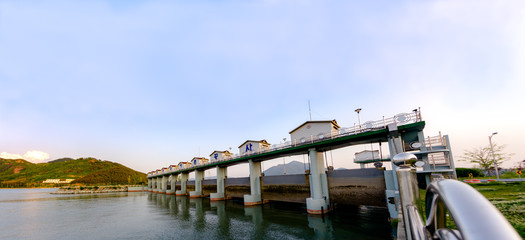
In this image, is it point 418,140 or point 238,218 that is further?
point 238,218

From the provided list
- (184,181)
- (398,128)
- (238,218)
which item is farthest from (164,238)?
(184,181)

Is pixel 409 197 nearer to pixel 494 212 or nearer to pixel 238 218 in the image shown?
pixel 494 212

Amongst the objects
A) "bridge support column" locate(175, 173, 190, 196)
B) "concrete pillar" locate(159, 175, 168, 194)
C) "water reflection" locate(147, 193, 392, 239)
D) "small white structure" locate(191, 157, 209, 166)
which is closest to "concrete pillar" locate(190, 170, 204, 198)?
"small white structure" locate(191, 157, 209, 166)

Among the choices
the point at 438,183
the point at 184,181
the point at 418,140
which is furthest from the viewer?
the point at 184,181

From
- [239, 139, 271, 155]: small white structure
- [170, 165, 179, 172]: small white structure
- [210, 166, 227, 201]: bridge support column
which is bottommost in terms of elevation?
[210, 166, 227, 201]: bridge support column

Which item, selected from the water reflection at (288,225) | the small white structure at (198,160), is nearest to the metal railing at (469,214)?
the water reflection at (288,225)

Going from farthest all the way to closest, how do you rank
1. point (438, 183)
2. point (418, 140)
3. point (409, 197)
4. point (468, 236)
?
point (418, 140), point (409, 197), point (438, 183), point (468, 236)

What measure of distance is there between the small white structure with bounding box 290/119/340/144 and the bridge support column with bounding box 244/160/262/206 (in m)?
10.1

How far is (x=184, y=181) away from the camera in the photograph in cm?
6288

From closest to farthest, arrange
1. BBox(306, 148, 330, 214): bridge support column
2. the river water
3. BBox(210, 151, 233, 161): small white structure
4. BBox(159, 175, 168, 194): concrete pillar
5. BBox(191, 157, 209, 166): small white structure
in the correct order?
the river water < BBox(306, 148, 330, 214): bridge support column < BBox(210, 151, 233, 161): small white structure < BBox(191, 157, 209, 166): small white structure < BBox(159, 175, 168, 194): concrete pillar

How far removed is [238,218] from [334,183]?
12377 millimetres

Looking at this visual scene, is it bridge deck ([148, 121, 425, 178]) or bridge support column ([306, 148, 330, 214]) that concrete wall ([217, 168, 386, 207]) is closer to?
bridge support column ([306, 148, 330, 214])

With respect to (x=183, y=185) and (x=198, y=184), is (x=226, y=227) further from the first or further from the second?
(x=183, y=185)

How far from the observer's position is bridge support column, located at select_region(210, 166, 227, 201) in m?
44.7
